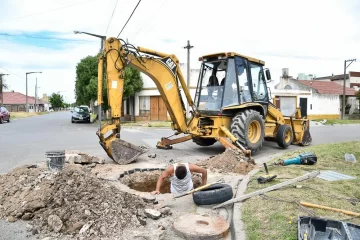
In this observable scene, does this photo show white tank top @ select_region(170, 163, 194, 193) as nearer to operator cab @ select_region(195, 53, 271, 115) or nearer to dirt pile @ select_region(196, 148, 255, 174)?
dirt pile @ select_region(196, 148, 255, 174)

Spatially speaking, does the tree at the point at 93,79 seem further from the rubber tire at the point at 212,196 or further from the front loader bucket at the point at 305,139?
the rubber tire at the point at 212,196

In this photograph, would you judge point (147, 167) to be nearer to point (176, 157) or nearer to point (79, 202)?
point (176, 157)

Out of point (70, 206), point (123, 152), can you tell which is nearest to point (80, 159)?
point (123, 152)

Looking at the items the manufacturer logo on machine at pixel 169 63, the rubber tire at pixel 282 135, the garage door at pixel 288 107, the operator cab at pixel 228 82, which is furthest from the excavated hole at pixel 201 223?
the garage door at pixel 288 107

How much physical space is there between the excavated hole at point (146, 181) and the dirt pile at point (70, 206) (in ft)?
6.73

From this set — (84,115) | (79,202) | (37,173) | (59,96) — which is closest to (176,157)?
(37,173)

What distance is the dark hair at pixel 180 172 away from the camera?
6.48 metres

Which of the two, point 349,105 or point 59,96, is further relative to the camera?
point 59,96

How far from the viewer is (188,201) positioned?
5910 millimetres

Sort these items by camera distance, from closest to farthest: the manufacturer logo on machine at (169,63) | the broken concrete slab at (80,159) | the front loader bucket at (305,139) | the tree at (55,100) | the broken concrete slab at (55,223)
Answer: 1. the broken concrete slab at (55,223)
2. the broken concrete slab at (80,159)
3. the manufacturer logo on machine at (169,63)
4. the front loader bucket at (305,139)
5. the tree at (55,100)

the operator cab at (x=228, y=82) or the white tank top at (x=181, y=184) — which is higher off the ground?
the operator cab at (x=228, y=82)

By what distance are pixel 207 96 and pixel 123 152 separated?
3.60 meters

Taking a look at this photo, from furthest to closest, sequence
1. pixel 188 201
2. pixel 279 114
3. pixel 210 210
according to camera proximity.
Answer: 1. pixel 279 114
2. pixel 188 201
3. pixel 210 210

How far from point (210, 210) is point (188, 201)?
61cm
